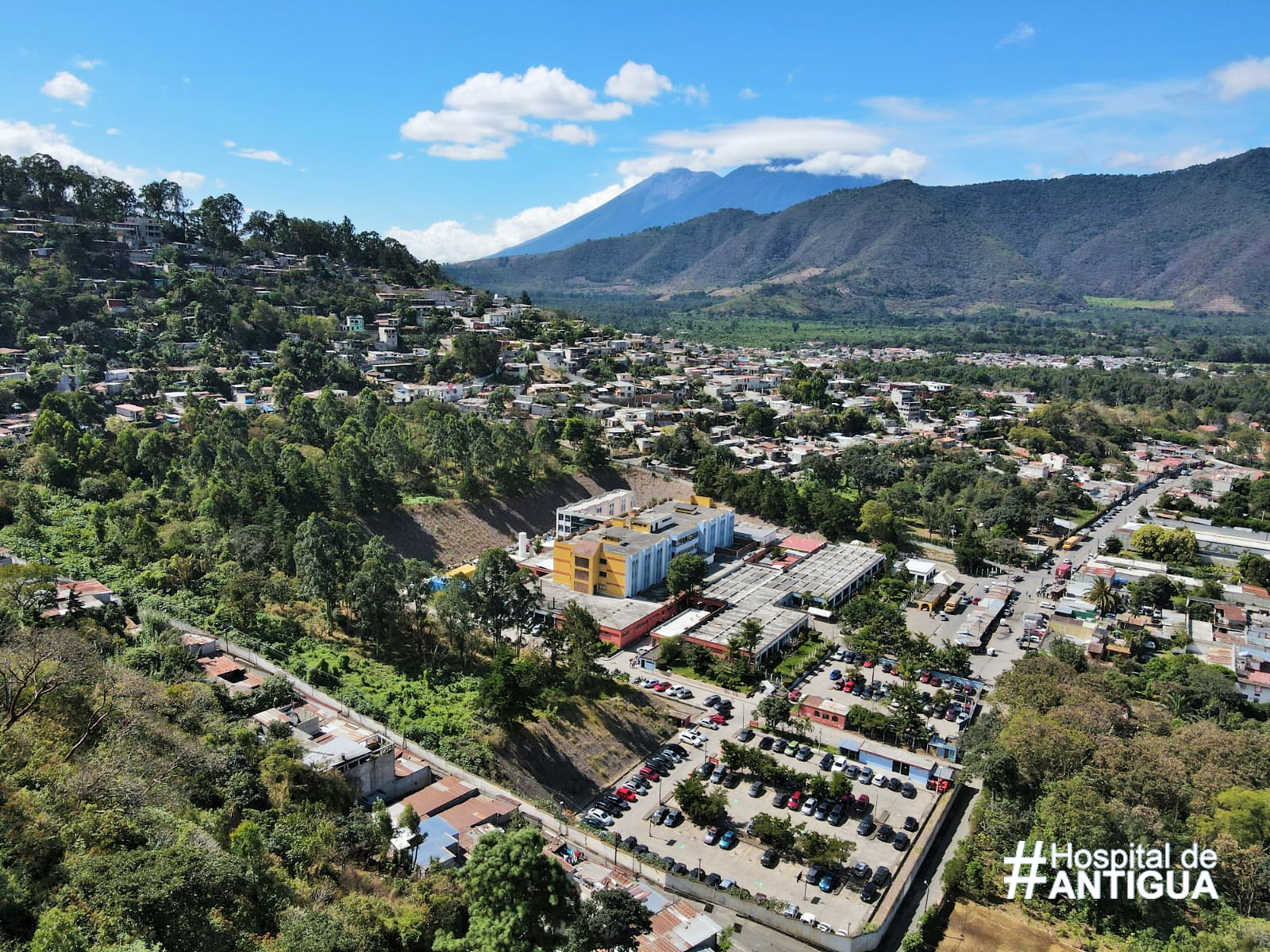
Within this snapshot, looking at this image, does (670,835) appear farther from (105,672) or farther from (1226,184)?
(1226,184)

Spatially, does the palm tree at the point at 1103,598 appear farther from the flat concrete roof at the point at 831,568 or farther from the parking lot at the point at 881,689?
the parking lot at the point at 881,689

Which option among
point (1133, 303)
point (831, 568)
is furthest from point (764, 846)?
point (1133, 303)

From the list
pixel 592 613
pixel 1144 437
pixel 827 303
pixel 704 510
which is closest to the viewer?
pixel 592 613

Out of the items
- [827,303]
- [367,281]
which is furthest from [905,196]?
[367,281]

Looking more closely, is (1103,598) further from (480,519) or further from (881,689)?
(480,519)

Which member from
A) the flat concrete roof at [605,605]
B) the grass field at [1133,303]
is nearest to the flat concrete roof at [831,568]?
the flat concrete roof at [605,605]

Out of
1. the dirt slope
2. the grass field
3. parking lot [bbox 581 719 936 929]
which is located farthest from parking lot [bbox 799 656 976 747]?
the grass field
